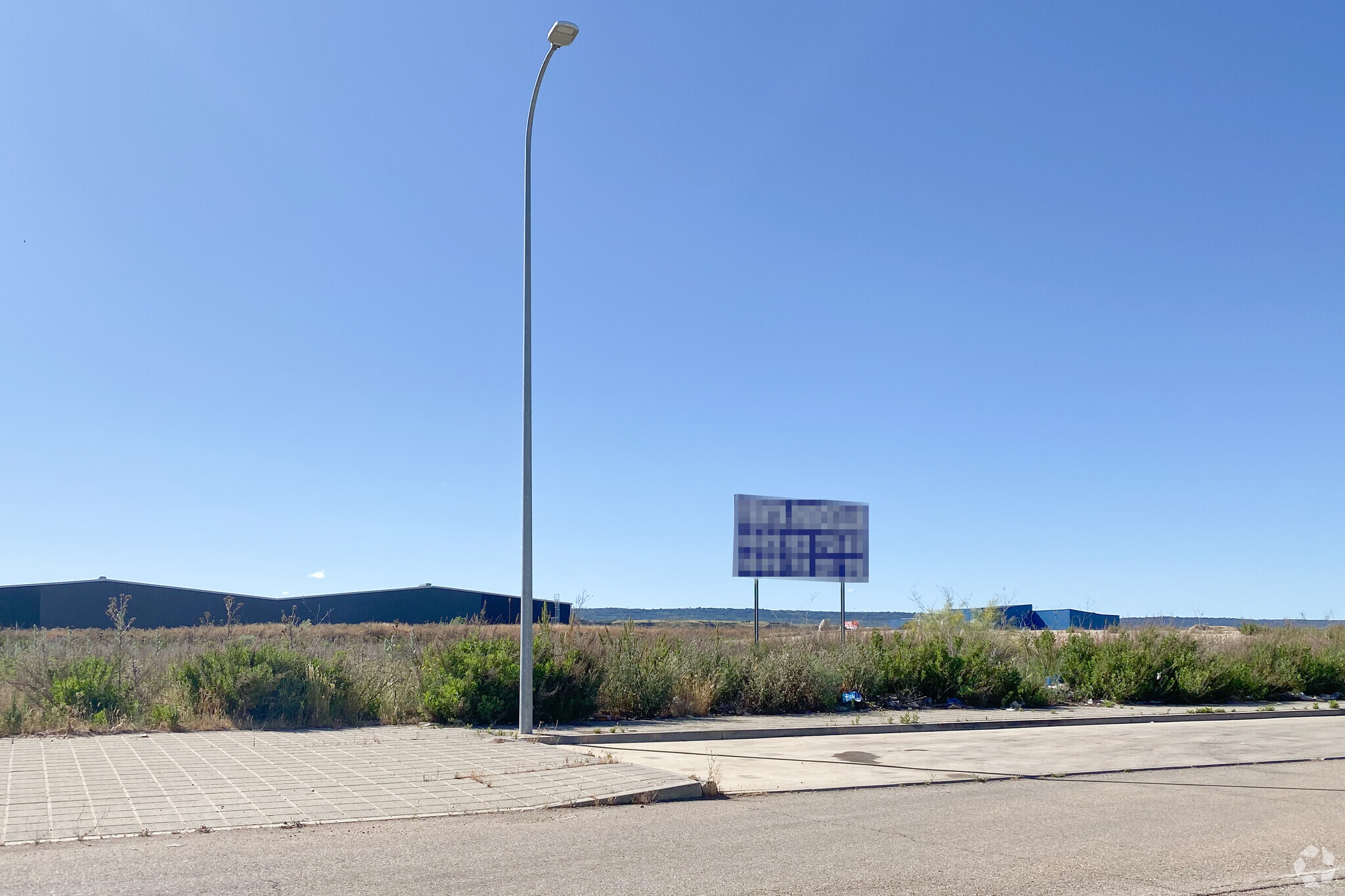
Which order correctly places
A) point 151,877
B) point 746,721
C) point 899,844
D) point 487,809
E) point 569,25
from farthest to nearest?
point 746,721 → point 569,25 → point 487,809 → point 899,844 → point 151,877

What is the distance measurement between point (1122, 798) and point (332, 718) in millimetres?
11064

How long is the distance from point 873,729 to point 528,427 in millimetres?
7663

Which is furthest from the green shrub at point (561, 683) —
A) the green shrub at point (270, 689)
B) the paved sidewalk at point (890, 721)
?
the green shrub at point (270, 689)

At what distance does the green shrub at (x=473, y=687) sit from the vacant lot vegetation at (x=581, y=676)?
23 millimetres

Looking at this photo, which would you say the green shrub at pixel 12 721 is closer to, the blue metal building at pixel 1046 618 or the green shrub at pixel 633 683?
Result: the green shrub at pixel 633 683

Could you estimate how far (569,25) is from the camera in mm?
13633

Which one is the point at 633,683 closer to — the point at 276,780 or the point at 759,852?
the point at 276,780

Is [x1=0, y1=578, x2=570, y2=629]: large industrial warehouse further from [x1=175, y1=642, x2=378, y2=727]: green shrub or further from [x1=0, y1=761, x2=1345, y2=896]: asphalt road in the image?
[x1=0, y1=761, x2=1345, y2=896]: asphalt road

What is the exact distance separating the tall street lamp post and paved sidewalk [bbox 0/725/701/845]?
81 centimetres

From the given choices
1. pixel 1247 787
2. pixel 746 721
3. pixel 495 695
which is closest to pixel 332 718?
pixel 495 695

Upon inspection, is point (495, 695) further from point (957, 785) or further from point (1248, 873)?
point (1248, 873)

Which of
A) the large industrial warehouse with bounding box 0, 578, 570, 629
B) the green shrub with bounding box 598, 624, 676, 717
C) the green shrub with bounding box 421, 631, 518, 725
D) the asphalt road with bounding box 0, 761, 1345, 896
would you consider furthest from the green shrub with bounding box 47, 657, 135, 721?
the large industrial warehouse with bounding box 0, 578, 570, 629

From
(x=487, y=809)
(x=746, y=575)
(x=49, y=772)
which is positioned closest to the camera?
(x=487, y=809)

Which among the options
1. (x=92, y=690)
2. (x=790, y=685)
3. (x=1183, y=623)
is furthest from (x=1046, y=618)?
(x=92, y=690)
